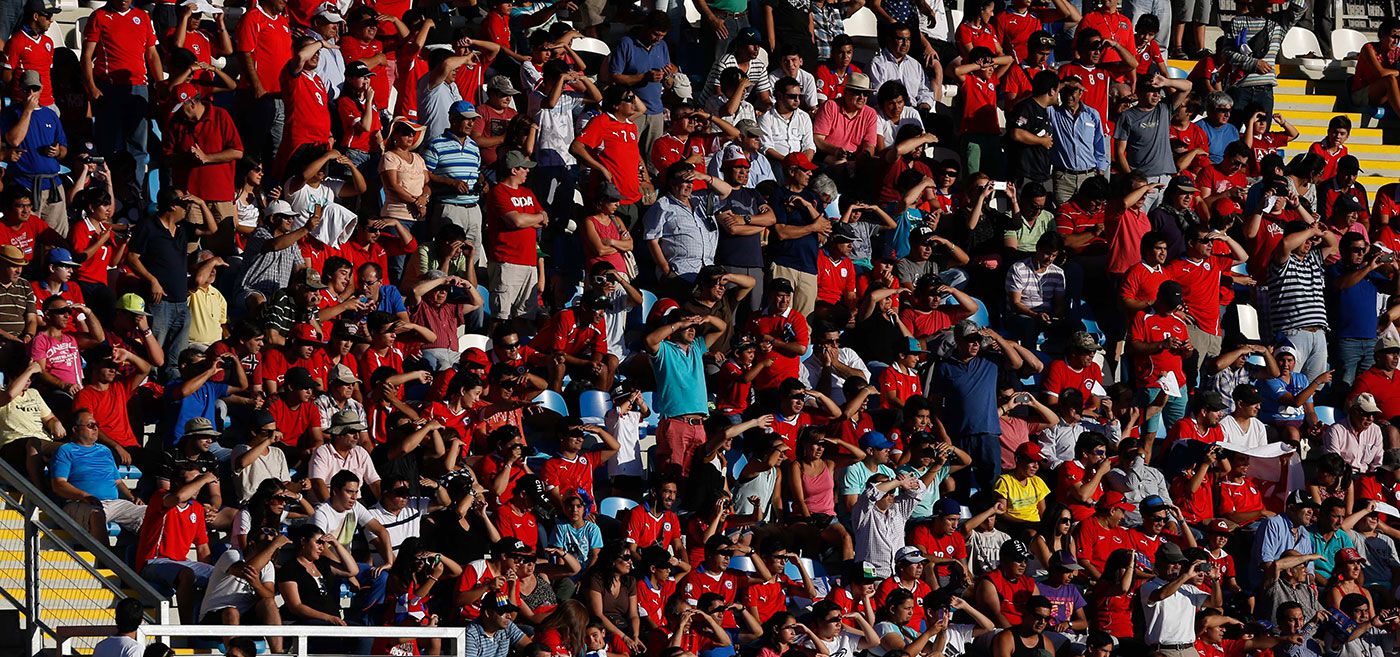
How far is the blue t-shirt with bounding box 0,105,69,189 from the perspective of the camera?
1560 centimetres

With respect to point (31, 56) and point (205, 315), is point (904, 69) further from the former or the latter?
point (31, 56)

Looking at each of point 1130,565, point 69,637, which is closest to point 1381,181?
point 1130,565

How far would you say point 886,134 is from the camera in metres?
18.1

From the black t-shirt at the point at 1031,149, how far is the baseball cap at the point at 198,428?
263 inches

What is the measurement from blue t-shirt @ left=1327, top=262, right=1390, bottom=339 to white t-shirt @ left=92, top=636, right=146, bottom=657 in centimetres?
968

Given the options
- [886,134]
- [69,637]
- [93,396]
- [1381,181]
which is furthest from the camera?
[1381,181]

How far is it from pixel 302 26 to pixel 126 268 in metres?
2.71

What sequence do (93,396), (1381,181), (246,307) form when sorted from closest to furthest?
(93,396) < (246,307) < (1381,181)

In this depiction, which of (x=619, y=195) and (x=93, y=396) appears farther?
(x=619, y=195)

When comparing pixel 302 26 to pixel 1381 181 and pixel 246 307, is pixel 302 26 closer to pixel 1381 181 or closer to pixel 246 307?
pixel 246 307

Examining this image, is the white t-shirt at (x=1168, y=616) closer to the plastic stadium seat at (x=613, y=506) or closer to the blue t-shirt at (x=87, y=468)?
the plastic stadium seat at (x=613, y=506)

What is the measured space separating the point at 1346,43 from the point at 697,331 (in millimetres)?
7637

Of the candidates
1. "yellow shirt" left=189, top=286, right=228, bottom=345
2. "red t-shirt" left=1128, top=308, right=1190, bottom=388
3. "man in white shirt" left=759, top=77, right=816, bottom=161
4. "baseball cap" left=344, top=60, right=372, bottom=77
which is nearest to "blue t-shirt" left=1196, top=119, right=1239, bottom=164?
"red t-shirt" left=1128, top=308, right=1190, bottom=388

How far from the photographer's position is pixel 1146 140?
1866cm
